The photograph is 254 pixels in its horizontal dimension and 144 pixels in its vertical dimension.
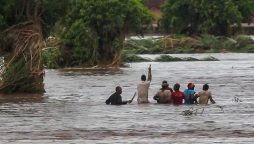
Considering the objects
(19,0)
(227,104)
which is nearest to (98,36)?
(19,0)

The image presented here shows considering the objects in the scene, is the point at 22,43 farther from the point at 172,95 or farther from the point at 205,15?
the point at 205,15

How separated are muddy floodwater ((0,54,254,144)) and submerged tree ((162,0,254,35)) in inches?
1723

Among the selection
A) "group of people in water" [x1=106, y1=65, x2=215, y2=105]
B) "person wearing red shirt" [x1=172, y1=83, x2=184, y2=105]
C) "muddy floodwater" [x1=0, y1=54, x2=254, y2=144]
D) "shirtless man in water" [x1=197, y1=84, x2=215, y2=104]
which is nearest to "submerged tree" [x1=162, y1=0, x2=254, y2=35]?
"muddy floodwater" [x1=0, y1=54, x2=254, y2=144]

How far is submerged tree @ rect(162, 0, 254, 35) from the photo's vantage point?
89.1 metres

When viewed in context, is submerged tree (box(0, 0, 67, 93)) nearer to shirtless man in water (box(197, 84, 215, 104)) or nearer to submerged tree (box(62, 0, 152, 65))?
shirtless man in water (box(197, 84, 215, 104))

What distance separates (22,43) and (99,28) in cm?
2323

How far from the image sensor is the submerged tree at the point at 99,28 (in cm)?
5569

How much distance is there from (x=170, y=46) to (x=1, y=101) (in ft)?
159

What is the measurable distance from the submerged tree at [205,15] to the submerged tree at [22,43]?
5459 cm

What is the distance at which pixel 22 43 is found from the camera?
33.9m

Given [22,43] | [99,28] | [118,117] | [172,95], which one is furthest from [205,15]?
[118,117]

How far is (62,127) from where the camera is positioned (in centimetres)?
2416

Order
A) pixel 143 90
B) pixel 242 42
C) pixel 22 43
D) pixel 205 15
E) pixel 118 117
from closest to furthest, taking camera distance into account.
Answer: pixel 118 117 < pixel 143 90 < pixel 22 43 < pixel 242 42 < pixel 205 15

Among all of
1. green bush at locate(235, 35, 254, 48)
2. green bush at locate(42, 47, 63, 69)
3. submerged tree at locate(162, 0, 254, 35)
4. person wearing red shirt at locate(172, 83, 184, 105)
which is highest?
submerged tree at locate(162, 0, 254, 35)
